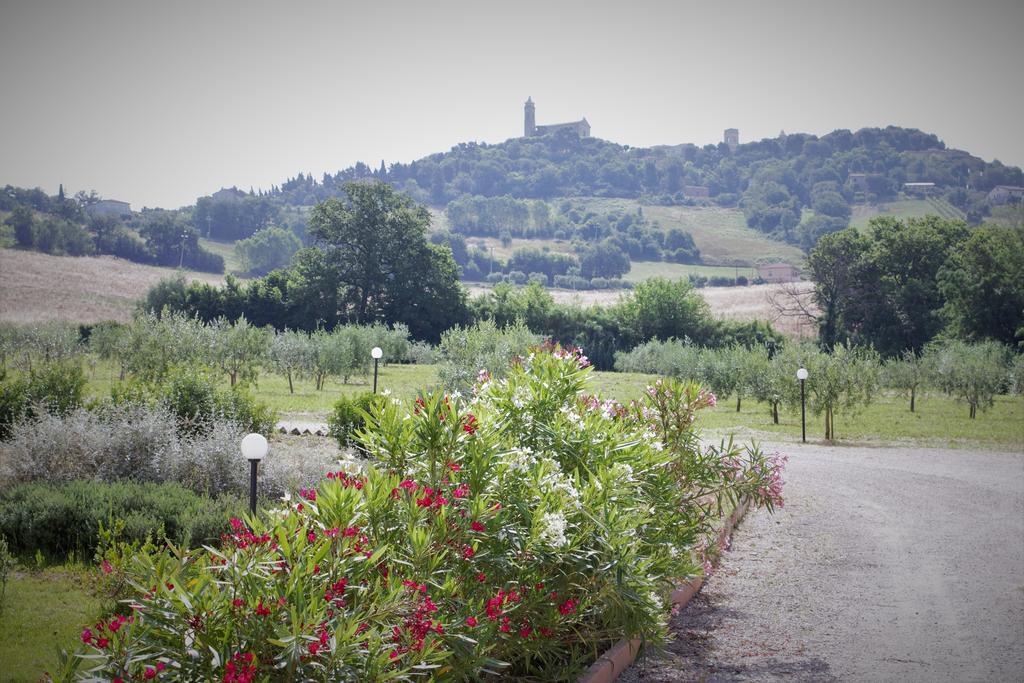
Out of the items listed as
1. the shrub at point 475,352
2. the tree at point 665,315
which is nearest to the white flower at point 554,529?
the shrub at point 475,352

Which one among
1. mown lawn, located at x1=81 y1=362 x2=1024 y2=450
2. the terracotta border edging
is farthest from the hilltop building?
the terracotta border edging

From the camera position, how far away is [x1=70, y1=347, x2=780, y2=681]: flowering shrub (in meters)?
2.39

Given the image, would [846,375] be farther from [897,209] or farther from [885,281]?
[897,209]

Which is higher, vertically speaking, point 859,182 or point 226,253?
point 859,182

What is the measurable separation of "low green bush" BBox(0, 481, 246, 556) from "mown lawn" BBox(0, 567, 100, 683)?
0.43 metres

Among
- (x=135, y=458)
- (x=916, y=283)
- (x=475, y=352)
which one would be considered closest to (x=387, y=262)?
(x=916, y=283)

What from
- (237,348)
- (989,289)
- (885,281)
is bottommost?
(237,348)

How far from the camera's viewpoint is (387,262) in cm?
4447

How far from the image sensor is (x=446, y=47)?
33656 mm

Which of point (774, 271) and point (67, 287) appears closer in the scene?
point (67, 287)

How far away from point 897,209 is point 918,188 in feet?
10.7

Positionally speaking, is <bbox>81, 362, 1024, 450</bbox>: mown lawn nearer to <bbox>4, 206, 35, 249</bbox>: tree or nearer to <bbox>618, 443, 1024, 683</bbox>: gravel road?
<bbox>618, 443, 1024, 683</bbox>: gravel road

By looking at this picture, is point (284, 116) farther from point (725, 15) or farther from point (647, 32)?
point (725, 15)

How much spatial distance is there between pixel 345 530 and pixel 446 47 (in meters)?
33.8
